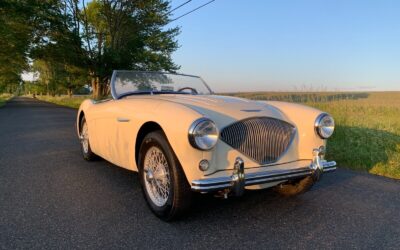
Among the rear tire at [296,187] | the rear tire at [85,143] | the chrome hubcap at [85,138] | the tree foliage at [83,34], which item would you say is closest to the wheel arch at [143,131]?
the rear tire at [296,187]

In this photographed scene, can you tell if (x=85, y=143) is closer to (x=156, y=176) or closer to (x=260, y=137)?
(x=156, y=176)

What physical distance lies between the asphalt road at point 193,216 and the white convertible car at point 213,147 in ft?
0.82

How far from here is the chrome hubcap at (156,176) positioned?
114 inches

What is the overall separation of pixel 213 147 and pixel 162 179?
64cm

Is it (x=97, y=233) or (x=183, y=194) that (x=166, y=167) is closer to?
(x=183, y=194)

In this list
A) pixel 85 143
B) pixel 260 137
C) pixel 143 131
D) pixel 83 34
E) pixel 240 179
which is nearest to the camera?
pixel 240 179

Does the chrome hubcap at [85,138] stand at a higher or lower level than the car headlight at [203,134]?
lower

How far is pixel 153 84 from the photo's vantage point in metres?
4.50

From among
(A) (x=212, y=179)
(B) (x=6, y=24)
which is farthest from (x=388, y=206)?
(B) (x=6, y=24)

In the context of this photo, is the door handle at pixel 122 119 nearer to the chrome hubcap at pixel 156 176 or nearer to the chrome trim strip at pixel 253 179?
the chrome hubcap at pixel 156 176

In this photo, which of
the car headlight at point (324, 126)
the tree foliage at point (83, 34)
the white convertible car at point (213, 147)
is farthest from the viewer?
the tree foliage at point (83, 34)

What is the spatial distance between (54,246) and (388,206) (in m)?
2.97

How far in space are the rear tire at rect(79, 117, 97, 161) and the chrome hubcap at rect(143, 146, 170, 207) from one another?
6.84 feet

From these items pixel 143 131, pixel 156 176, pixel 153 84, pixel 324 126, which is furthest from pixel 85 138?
pixel 324 126
